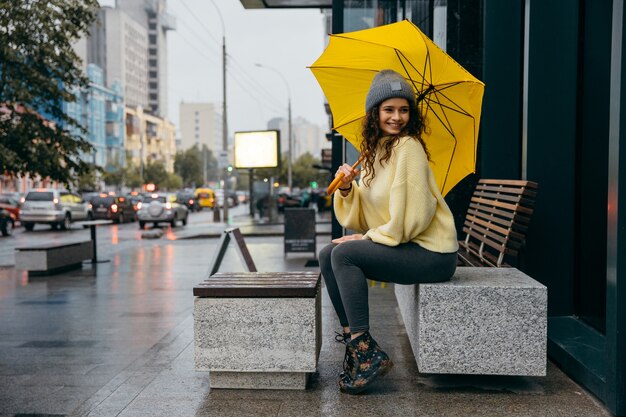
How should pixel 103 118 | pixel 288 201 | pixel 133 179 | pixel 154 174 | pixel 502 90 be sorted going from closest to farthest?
pixel 502 90, pixel 288 201, pixel 133 179, pixel 103 118, pixel 154 174

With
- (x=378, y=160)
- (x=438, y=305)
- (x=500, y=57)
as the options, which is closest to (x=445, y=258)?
(x=438, y=305)

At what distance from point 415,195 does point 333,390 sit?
1223 mm

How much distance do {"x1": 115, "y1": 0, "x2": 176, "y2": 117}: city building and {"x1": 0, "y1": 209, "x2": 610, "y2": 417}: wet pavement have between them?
452 feet

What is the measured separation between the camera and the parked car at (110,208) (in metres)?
35.1

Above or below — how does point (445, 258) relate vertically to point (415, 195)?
below

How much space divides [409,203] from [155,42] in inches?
5950

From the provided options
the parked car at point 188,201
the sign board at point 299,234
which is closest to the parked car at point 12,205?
the sign board at point 299,234

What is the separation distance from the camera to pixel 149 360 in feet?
16.6

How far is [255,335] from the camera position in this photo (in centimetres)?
392

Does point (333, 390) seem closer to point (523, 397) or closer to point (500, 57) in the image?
point (523, 397)

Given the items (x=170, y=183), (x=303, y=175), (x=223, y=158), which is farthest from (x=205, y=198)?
(x=303, y=175)

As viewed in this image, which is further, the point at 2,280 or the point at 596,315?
the point at 2,280

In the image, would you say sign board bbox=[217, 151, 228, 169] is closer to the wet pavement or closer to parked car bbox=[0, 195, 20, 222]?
parked car bbox=[0, 195, 20, 222]

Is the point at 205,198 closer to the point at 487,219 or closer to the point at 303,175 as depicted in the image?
the point at 303,175
